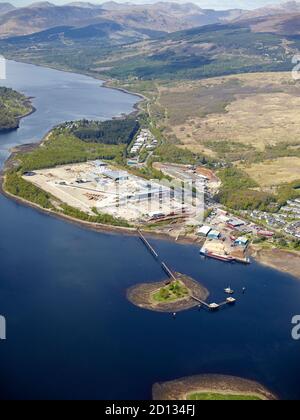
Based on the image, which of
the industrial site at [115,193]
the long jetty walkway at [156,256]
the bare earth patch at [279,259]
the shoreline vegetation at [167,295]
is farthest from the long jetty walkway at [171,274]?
the bare earth patch at [279,259]

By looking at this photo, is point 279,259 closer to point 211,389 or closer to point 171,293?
point 171,293

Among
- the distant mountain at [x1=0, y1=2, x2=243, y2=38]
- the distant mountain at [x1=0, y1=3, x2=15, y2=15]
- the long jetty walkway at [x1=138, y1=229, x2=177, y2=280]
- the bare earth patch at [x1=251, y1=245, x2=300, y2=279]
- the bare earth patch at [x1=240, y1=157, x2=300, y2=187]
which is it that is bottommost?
the bare earth patch at [x1=240, y1=157, x2=300, y2=187]

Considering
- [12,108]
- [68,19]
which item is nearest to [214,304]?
[12,108]

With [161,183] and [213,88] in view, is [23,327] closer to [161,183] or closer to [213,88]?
[161,183]

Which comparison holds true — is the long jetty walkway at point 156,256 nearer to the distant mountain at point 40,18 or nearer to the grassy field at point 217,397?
the grassy field at point 217,397

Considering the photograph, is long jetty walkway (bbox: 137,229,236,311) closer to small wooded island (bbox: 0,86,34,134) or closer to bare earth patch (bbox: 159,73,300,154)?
bare earth patch (bbox: 159,73,300,154)

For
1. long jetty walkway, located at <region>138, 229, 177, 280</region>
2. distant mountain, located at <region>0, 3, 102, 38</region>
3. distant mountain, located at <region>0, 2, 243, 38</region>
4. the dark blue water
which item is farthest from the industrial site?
distant mountain, located at <region>0, 3, 102, 38</region>

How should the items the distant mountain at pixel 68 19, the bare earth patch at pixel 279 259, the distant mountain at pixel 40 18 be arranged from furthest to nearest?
the distant mountain at pixel 68 19 < the distant mountain at pixel 40 18 < the bare earth patch at pixel 279 259
